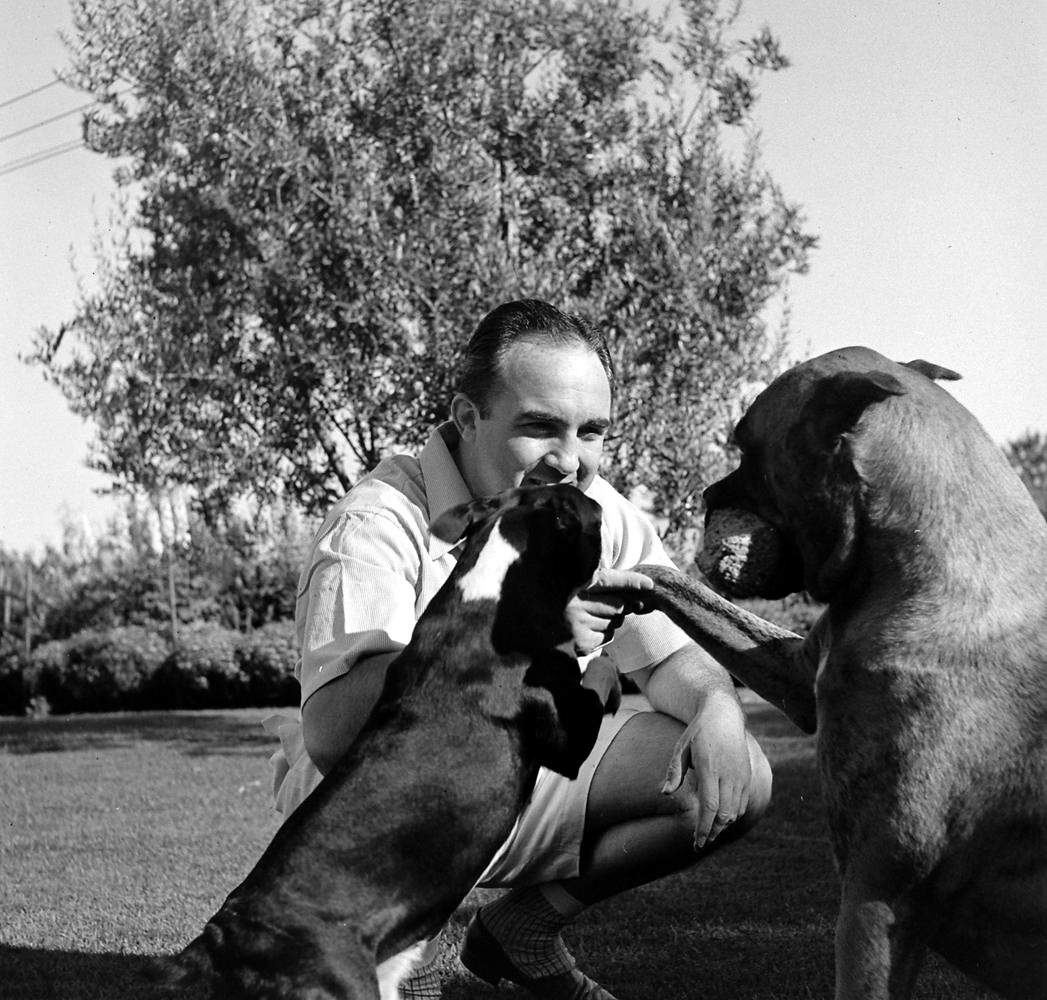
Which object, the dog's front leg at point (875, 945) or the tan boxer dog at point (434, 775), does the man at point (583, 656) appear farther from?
the dog's front leg at point (875, 945)

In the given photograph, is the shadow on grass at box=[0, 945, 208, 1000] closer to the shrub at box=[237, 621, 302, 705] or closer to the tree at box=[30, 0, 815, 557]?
the tree at box=[30, 0, 815, 557]

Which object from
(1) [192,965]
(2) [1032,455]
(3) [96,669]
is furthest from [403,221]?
(2) [1032,455]

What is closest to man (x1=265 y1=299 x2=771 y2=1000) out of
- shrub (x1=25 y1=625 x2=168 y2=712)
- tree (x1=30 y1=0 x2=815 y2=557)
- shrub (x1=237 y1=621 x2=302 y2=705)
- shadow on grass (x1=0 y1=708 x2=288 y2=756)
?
tree (x1=30 y1=0 x2=815 y2=557)

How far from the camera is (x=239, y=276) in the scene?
453 inches

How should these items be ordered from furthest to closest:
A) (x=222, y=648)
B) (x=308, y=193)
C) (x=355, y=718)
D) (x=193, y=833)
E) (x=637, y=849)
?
(x=222, y=648) < (x=308, y=193) < (x=193, y=833) < (x=637, y=849) < (x=355, y=718)

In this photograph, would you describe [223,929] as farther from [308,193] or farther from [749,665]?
[308,193]

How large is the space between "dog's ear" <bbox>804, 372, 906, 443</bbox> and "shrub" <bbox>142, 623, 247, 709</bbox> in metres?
17.0

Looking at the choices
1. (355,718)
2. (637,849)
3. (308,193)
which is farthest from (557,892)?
(308,193)

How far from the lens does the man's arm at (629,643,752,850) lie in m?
3.51

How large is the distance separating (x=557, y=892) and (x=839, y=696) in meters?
1.60

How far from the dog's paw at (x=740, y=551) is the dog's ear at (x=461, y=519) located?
0.60 metres

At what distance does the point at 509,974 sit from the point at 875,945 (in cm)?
171

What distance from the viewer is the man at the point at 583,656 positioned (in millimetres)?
3629

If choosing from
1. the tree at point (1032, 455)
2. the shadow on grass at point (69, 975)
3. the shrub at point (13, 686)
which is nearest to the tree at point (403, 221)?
the shadow on grass at point (69, 975)
